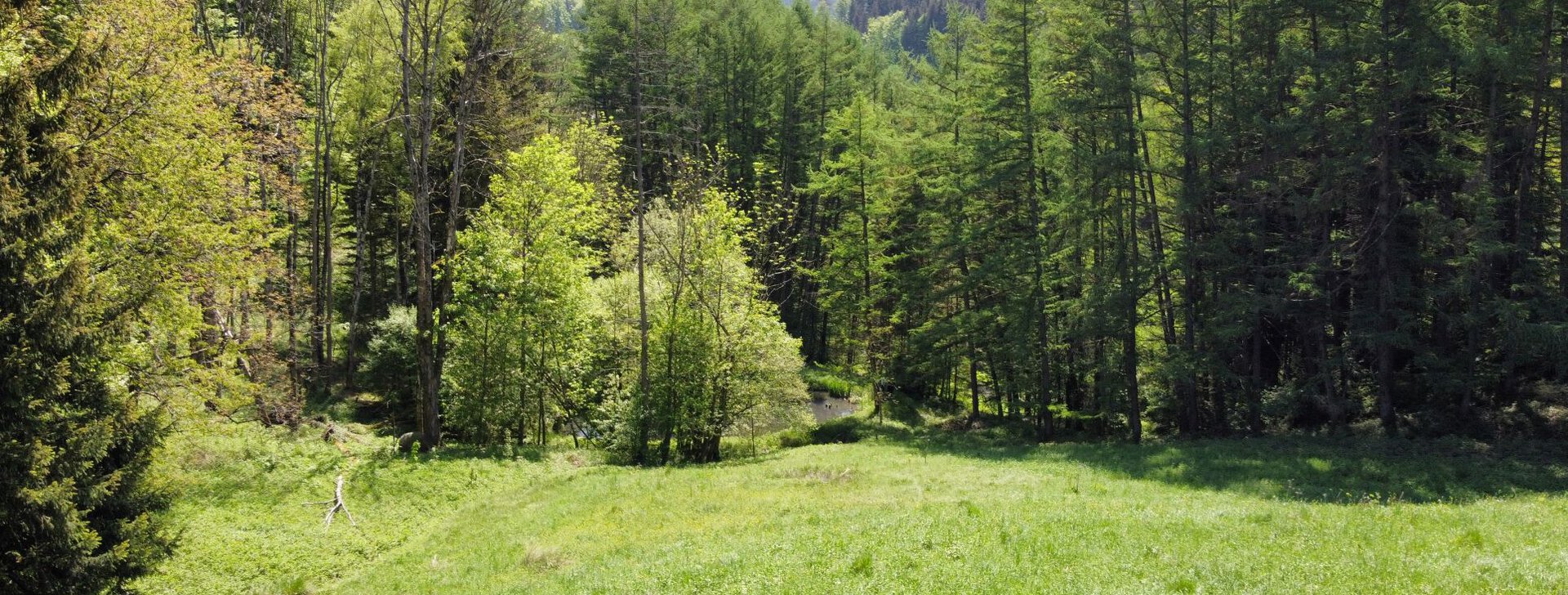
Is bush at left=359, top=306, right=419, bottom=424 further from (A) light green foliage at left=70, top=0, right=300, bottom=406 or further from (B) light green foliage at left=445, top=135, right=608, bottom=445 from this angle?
(A) light green foliage at left=70, top=0, right=300, bottom=406

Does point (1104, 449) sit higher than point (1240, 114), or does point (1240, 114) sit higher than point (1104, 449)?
point (1240, 114)

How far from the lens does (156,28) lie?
57.4ft

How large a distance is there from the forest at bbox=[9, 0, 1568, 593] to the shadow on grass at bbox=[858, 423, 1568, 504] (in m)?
0.19

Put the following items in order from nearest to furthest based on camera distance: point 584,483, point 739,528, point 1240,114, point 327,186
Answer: point 739,528 → point 584,483 → point 1240,114 → point 327,186

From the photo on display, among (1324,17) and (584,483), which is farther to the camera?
(1324,17)

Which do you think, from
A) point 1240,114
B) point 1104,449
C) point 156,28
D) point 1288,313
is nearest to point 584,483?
point 156,28

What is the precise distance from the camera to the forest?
Answer: 39.6 feet

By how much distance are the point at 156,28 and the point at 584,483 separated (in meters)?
14.0

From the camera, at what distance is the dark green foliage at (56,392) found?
434 inches

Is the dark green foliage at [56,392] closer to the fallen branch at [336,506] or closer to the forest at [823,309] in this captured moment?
the forest at [823,309]

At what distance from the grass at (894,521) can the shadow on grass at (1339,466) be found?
97mm

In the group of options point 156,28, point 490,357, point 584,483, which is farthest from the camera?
point 490,357

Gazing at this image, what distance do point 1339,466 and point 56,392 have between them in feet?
83.8

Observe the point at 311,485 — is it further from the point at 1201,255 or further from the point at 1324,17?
the point at 1324,17
